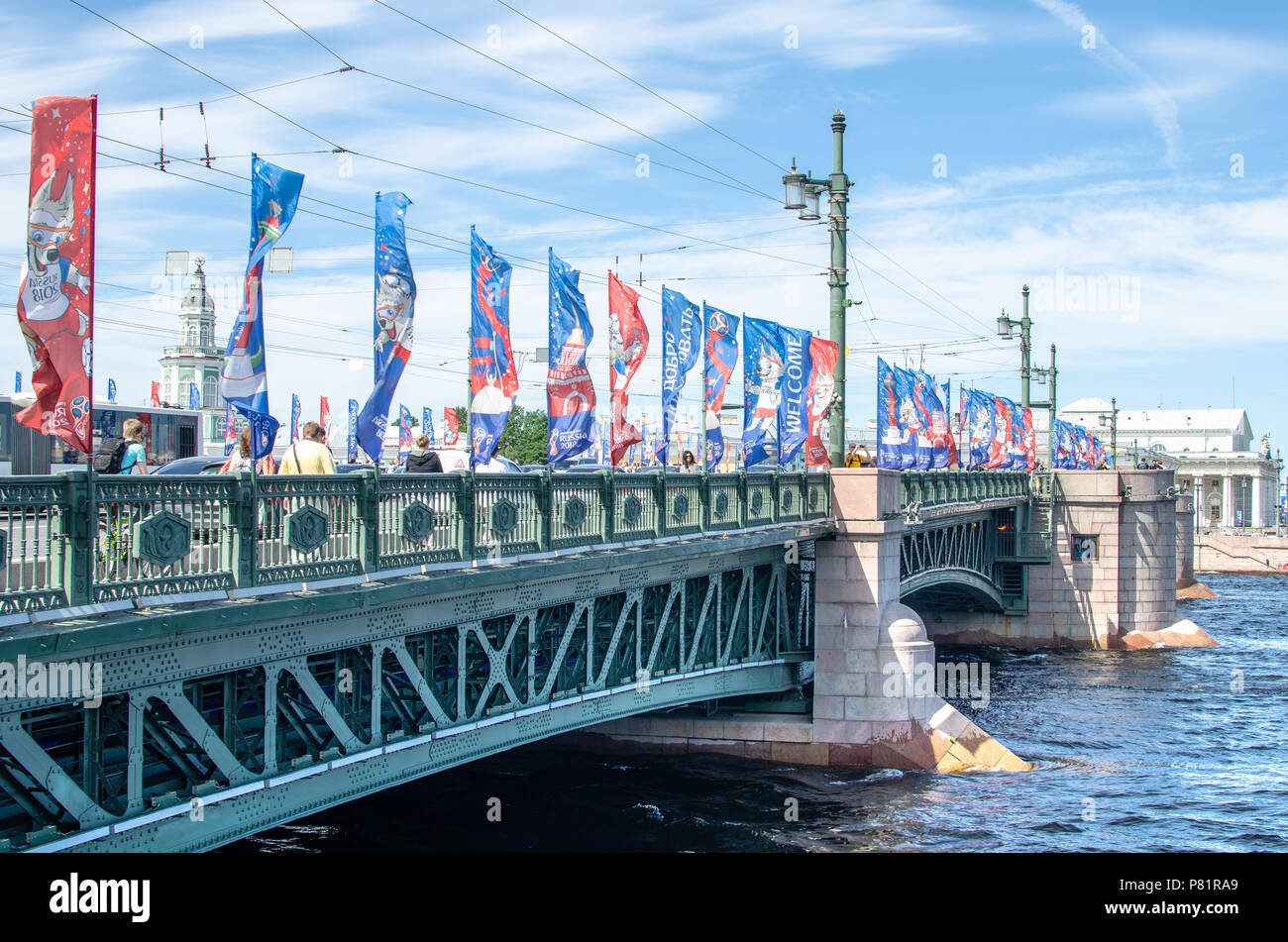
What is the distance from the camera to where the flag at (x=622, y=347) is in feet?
61.8

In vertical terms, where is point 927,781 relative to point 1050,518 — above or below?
below

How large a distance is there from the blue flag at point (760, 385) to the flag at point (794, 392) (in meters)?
0.17

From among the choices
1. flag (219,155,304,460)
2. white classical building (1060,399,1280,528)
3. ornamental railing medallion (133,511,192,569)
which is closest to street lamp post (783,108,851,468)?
flag (219,155,304,460)

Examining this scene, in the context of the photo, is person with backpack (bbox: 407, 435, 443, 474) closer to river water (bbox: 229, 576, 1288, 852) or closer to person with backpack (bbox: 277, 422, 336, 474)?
person with backpack (bbox: 277, 422, 336, 474)

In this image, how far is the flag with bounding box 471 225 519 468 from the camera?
603 inches

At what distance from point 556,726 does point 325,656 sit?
3.93m

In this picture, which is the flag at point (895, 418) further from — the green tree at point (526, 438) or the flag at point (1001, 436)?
the green tree at point (526, 438)

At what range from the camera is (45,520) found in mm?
8305

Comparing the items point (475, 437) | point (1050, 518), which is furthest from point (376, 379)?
point (1050, 518)

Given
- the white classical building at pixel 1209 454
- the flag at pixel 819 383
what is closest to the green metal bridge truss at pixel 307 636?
the flag at pixel 819 383

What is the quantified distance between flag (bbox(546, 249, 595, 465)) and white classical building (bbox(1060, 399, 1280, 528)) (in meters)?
106

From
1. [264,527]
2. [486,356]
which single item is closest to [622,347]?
[486,356]
